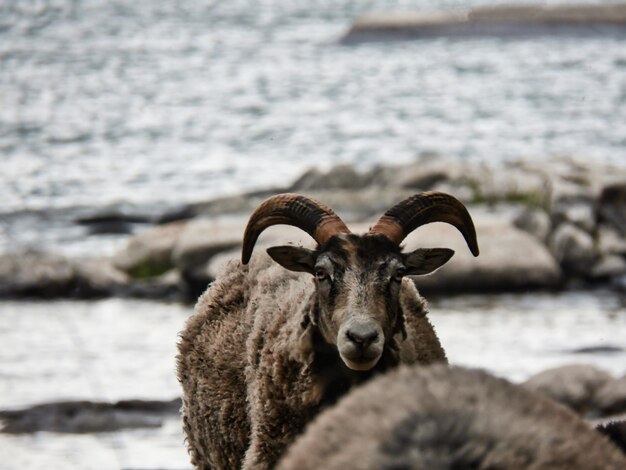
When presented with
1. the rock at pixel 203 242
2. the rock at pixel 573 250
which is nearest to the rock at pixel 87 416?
the rock at pixel 203 242

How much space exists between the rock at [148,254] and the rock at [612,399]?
249 inches

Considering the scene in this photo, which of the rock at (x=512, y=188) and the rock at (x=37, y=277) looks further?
the rock at (x=512, y=188)

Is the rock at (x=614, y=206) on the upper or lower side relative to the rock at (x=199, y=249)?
lower

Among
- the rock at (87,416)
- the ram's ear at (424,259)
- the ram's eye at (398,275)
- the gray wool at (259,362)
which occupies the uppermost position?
the ram's eye at (398,275)

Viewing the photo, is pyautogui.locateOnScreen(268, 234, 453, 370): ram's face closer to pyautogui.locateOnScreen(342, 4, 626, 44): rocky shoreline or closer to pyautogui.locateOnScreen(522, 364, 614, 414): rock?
pyautogui.locateOnScreen(522, 364, 614, 414): rock

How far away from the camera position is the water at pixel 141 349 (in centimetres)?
980

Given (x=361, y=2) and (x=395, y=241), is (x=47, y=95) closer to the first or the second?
(x=361, y=2)

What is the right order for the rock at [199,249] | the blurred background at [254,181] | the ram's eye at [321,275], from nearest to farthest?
the ram's eye at [321,275] < the blurred background at [254,181] < the rock at [199,249]

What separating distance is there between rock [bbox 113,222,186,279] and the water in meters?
0.87

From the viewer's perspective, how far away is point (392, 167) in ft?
60.3

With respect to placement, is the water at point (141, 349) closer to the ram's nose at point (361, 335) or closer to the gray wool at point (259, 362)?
the gray wool at point (259, 362)

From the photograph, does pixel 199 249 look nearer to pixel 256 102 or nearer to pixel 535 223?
pixel 535 223

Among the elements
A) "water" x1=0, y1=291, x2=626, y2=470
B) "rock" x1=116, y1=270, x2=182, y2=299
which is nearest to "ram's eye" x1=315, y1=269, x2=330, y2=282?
"water" x1=0, y1=291, x2=626, y2=470

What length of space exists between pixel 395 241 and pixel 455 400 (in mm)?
3701
